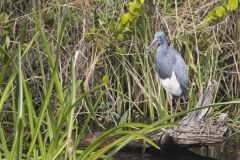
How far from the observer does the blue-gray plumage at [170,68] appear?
5551mm

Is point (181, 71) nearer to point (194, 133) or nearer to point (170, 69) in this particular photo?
point (170, 69)

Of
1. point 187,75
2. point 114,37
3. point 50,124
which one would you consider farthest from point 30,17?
point 50,124

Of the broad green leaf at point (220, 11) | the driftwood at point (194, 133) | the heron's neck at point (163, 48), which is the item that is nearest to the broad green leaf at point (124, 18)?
the heron's neck at point (163, 48)

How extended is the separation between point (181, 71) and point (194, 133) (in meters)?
1.12

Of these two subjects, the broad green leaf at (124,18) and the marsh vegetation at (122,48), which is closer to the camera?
the broad green leaf at (124,18)

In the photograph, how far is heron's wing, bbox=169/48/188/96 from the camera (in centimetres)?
554

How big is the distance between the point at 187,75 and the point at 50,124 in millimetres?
2518

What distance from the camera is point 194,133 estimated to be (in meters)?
4.59

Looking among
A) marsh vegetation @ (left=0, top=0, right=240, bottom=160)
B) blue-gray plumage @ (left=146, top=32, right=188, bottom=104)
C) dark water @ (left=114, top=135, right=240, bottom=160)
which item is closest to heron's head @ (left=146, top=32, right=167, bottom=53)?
blue-gray plumage @ (left=146, top=32, right=188, bottom=104)

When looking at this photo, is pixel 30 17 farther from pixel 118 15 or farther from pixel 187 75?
pixel 187 75

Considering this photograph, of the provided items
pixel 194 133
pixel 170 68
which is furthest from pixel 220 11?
pixel 194 133

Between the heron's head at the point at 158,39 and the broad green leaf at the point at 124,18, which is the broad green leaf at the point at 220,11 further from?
the broad green leaf at the point at 124,18

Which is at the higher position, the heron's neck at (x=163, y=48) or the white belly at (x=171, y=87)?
the heron's neck at (x=163, y=48)

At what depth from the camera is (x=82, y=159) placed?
10.2ft
